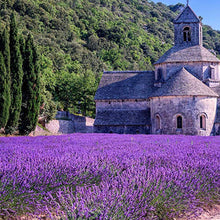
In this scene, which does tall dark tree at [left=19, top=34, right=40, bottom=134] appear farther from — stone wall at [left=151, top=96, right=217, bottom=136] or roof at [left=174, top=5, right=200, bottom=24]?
roof at [left=174, top=5, right=200, bottom=24]

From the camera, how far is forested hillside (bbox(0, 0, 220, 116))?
4947cm

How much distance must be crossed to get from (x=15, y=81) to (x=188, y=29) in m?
22.3

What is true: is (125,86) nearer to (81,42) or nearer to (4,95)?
(4,95)

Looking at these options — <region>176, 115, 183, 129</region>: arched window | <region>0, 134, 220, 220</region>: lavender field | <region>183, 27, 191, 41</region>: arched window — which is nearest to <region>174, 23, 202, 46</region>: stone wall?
<region>183, 27, 191, 41</region>: arched window

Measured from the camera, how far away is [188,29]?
3988cm

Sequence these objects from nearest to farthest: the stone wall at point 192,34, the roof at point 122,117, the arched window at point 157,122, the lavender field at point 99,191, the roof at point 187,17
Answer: the lavender field at point 99,191, the arched window at point 157,122, the roof at point 122,117, the stone wall at point 192,34, the roof at point 187,17

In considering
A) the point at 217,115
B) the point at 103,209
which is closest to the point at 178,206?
the point at 103,209

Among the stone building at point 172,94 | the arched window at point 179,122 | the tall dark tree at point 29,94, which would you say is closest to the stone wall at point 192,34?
the stone building at point 172,94

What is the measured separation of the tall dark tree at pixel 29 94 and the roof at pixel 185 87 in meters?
11.9

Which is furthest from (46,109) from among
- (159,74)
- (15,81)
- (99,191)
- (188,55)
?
(99,191)

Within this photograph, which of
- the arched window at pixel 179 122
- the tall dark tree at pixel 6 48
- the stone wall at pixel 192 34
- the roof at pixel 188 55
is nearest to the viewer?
the tall dark tree at pixel 6 48

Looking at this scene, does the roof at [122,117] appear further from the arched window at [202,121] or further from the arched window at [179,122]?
the arched window at [202,121]

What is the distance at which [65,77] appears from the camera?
50.2 metres

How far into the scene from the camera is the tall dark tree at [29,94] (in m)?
27.9
